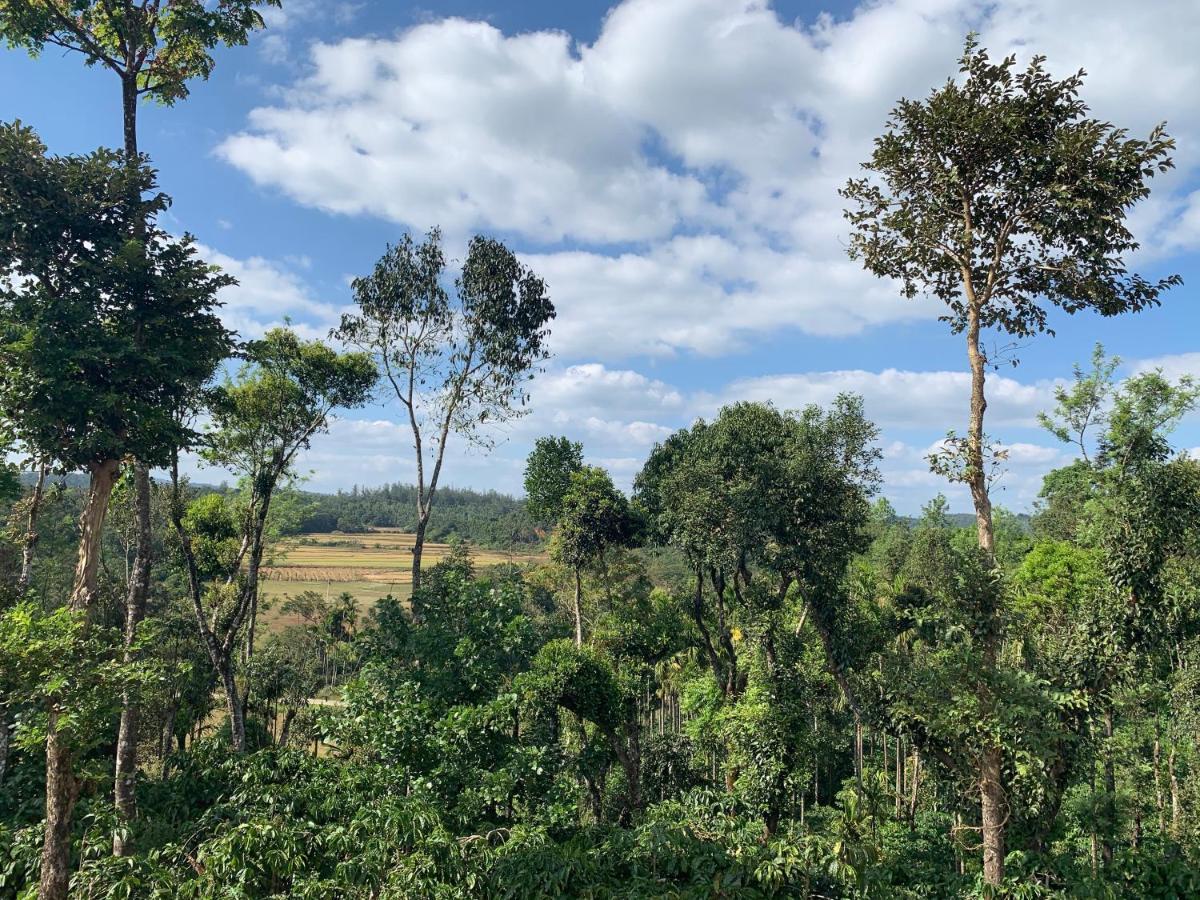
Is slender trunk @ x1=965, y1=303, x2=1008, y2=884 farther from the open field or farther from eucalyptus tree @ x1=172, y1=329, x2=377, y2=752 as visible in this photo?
the open field

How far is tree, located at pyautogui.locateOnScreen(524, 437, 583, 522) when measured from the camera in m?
22.8

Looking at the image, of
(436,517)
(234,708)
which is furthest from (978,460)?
(436,517)

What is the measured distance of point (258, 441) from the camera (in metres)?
17.0

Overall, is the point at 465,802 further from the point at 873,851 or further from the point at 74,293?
the point at 74,293

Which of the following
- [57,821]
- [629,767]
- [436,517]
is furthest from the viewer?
[436,517]

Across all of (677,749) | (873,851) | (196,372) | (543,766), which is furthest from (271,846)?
(677,749)

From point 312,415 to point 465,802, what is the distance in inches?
468

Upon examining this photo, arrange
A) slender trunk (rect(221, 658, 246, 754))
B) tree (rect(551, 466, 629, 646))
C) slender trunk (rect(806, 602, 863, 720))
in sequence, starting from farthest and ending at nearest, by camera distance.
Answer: tree (rect(551, 466, 629, 646))
slender trunk (rect(806, 602, 863, 720))
slender trunk (rect(221, 658, 246, 754))

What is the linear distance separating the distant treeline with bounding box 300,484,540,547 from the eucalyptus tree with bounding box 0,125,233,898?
68.4 meters

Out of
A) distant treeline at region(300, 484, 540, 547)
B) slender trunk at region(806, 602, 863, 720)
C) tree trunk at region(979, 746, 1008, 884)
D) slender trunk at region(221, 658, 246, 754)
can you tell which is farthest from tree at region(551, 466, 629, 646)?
distant treeline at region(300, 484, 540, 547)

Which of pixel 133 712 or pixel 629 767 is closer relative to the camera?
pixel 133 712

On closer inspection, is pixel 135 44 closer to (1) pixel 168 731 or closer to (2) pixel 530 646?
(2) pixel 530 646

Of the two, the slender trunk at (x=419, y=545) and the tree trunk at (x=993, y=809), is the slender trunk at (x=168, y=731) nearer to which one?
the slender trunk at (x=419, y=545)

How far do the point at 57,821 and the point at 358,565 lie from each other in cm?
9091
